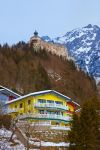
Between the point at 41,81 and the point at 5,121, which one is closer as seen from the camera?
the point at 5,121

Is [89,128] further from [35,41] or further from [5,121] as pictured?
[35,41]

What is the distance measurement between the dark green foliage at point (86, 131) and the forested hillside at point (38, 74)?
181 ft

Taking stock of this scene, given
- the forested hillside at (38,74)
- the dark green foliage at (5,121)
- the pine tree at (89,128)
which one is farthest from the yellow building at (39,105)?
the forested hillside at (38,74)

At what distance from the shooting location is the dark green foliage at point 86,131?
140ft

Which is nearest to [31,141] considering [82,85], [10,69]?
[10,69]

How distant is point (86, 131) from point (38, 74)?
2810 inches

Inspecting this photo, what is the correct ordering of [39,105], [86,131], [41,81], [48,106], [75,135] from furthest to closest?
[41,81]
[48,106]
[39,105]
[86,131]
[75,135]

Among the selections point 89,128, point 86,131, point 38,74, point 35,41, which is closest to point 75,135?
point 86,131

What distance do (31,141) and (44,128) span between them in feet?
19.1

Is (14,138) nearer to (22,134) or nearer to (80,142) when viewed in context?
(22,134)

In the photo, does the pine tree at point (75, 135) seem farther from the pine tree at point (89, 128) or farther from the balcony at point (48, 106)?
the balcony at point (48, 106)

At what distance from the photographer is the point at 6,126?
169ft

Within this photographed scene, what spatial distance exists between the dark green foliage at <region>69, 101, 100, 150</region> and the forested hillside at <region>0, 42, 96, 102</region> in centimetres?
5503

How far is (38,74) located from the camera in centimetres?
11419
